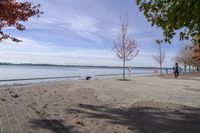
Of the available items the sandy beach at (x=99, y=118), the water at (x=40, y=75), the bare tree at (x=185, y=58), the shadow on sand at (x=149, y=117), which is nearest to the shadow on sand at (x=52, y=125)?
the sandy beach at (x=99, y=118)

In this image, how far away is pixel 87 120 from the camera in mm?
7887

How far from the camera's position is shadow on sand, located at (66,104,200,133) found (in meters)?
7.01

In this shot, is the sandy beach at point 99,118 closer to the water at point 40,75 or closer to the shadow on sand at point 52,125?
the shadow on sand at point 52,125

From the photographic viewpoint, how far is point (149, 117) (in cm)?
822

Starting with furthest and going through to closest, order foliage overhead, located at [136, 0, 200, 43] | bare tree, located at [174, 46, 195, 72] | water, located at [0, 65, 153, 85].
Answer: bare tree, located at [174, 46, 195, 72] → water, located at [0, 65, 153, 85] → foliage overhead, located at [136, 0, 200, 43]

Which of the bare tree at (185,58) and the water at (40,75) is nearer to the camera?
the water at (40,75)

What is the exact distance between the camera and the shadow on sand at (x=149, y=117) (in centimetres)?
701

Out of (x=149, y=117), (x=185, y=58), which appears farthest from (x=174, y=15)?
(x=185, y=58)

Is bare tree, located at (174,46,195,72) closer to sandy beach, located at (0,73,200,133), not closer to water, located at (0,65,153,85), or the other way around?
water, located at (0,65,153,85)

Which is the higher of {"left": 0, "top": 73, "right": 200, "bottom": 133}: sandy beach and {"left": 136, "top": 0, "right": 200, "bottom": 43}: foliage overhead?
{"left": 136, "top": 0, "right": 200, "bottom": 43}: foliage overhead

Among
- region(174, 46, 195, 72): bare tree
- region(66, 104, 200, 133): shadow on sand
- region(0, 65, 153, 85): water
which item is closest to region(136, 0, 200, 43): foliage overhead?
A: region(66, 104, 200, 133): shadow on sand

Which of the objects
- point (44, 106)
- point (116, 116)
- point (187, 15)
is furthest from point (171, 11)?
point (44, 106)

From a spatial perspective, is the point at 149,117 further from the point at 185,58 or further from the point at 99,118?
the point at 185,58

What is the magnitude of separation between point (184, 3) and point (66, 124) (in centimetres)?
411
